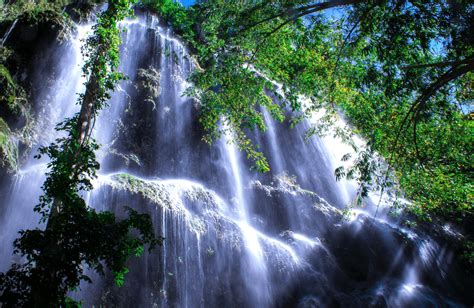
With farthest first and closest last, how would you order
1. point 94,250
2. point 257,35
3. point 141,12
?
1. point 141,12
2. point 257,35
3. point 94,250

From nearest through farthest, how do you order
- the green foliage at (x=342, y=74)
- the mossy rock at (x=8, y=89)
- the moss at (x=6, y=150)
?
the green foliage at (x=342, y=74)
the moss at (x=6, y=150)
the mossy rock at (x=8, y=89)

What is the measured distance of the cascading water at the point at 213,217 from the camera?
10.3 m

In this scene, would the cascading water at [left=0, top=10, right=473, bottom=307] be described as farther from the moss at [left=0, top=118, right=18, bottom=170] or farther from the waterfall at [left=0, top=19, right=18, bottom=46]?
the waterfall at [left=0, top=19, right=18, bottom=46]

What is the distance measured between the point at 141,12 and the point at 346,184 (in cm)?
1552

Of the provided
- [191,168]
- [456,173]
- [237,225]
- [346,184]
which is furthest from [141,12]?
[456,173]

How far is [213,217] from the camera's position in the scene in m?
12.3

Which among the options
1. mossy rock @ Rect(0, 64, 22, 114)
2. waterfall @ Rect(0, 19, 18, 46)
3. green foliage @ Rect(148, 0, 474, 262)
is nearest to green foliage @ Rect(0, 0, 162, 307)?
green foliage @ Rect(148, 0, 474, 262)

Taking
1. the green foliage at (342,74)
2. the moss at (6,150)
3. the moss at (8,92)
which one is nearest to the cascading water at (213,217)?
the moss at (6,150)

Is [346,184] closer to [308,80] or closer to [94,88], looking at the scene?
[308,80]

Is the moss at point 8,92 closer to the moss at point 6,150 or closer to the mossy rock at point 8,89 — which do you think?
the mossy rock at point 8,89

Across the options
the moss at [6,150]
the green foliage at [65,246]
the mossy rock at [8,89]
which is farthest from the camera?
the mossy rock at [8,89]

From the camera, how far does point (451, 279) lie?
47.8 ft

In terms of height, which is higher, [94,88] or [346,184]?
[346,184]

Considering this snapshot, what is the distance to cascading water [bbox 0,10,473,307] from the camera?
10336mm
